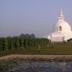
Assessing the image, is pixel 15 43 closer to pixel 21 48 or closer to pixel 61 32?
pixel 21 48

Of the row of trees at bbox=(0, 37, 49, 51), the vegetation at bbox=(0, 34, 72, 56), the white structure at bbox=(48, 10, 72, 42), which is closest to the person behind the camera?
the vegetation at bbox=(0, 34, 72, 56)

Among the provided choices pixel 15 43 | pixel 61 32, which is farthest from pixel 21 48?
pixel 61 32

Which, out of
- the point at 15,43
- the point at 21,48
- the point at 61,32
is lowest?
the point at 21,48

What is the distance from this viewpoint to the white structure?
87.1 m

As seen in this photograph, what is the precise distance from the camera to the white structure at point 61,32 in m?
87.1

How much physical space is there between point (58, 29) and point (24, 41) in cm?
4722

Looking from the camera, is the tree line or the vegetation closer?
the vegetation

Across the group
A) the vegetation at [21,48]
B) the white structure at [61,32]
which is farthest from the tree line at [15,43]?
the white structure at [61,32]

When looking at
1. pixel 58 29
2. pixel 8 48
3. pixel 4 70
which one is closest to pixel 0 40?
pixel 8 48

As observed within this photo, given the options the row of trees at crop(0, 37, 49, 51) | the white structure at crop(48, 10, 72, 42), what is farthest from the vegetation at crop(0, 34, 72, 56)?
the white structure at crop(48, 10, 72, 42)

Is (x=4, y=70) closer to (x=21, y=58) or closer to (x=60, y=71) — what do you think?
(x=60, y=71)

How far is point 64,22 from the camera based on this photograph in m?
96.1

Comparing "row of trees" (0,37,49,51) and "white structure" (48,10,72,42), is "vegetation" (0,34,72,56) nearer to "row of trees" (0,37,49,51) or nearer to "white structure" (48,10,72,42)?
"row of trees" (0,37,49,51)

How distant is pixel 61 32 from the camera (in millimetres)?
91312
